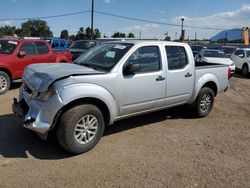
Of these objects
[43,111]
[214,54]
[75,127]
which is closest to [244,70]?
[214,54]

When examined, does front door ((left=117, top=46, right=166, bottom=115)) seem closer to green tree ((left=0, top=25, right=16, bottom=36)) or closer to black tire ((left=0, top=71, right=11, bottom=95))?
black tire ((left=0, top=71, right=11, bottom=95))

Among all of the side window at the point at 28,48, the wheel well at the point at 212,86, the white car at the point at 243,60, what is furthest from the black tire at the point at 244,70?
the side window at the point at 28,48

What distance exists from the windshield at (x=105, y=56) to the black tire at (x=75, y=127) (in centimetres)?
83

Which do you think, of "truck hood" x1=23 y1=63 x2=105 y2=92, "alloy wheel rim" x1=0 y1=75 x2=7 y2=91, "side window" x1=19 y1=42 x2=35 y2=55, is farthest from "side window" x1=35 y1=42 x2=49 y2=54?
"truck hood" x1=23 y1=63 x2=105 y2=92

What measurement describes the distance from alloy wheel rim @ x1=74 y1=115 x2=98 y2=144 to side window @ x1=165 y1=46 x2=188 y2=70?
200 cm

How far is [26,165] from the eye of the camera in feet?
13.3

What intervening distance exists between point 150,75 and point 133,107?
0.68 m

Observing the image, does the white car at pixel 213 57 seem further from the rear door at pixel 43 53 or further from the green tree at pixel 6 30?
the green tree at pixel 6 30

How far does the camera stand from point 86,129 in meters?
4.48

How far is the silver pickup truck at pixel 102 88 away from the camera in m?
4.15

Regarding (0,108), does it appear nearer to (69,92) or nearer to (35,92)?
(35,92)

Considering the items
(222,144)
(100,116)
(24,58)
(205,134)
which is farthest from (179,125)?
(24,58)

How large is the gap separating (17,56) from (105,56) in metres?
5.04

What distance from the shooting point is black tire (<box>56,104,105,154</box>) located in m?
4.20
